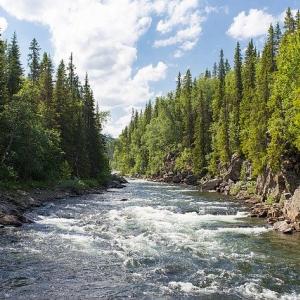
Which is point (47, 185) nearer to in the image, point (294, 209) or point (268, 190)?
point (268, 190)

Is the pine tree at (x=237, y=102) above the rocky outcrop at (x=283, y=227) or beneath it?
above

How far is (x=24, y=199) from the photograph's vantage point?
39.2 metres

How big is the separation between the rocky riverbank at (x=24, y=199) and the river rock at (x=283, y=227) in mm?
16316


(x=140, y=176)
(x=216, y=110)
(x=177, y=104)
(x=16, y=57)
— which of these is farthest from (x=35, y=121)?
(x=140, y=176)

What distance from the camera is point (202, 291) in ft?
50.9

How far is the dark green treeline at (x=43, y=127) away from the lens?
4606cm

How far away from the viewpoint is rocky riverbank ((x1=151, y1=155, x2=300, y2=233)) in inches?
1209

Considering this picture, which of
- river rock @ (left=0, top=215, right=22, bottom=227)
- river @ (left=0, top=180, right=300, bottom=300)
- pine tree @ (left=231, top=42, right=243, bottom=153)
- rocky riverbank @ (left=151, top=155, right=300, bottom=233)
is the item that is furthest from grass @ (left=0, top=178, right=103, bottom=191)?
pine tree @ (left=231, top=42, right=243, bottom=153)

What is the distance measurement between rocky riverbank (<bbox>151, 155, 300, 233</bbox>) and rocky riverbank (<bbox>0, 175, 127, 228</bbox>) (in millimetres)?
17143

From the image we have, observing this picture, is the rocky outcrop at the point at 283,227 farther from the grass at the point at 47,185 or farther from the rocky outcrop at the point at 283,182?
the grass at the point at 47,185

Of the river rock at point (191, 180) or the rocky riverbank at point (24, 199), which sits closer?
the rocky riverbank at point (24, 199)

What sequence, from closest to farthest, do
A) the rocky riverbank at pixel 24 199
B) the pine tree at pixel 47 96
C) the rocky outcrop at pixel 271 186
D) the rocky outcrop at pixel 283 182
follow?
the rocky riverbank at pixel 24 199 → the rocky outcrop at pixel 283 182 → the rocky outcrop at pixel 271 186 → the pine tree at pixel 47 96

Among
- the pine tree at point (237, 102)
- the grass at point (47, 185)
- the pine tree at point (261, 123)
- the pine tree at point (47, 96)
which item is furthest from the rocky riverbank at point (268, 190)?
the pine tree at point (47, 96)

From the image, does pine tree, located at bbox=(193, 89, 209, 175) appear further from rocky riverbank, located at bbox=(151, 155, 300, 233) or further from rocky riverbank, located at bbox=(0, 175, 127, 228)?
rocky riverbank, located at bbox=(0, 175, 127, 228)
